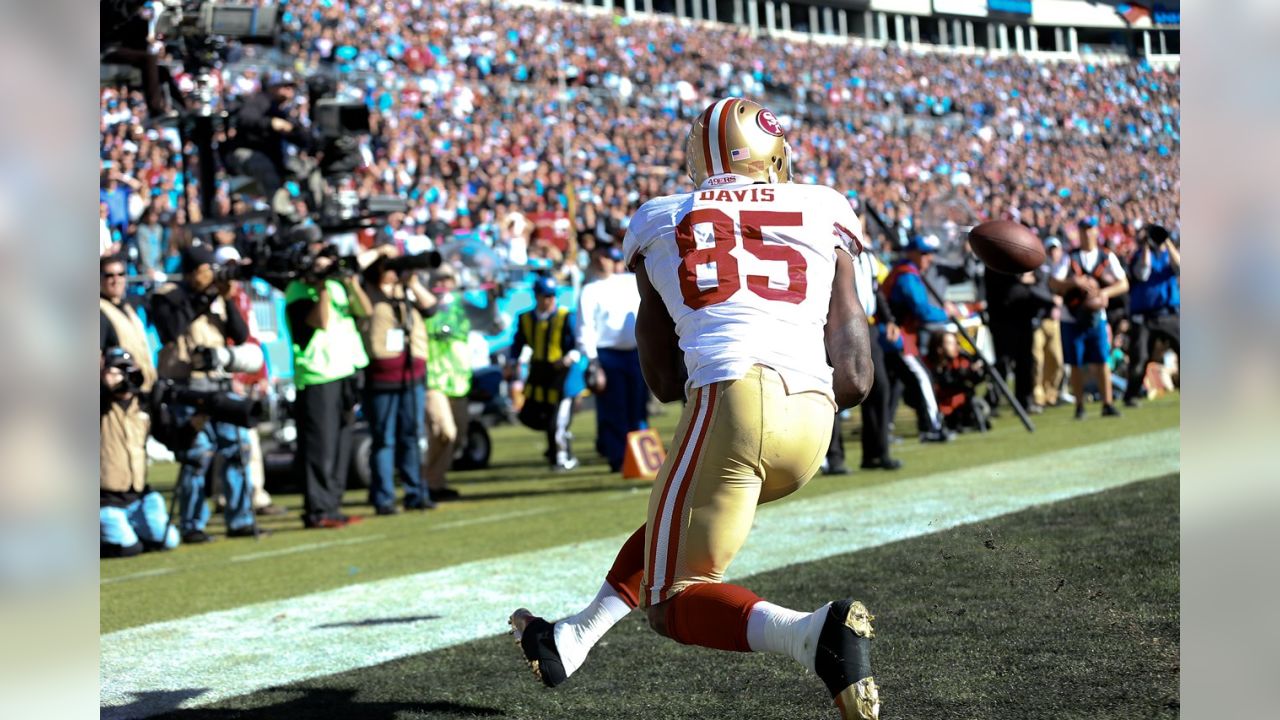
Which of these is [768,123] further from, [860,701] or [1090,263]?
[1090,263]

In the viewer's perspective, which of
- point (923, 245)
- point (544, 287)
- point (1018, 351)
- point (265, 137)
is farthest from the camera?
point (1018, 351)

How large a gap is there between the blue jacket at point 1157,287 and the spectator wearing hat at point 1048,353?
804mm

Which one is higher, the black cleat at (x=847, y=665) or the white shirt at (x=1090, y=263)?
the white shirt at (x=1090, y=263)

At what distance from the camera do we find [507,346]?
1658 centimetres

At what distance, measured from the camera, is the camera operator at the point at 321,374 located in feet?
31.7

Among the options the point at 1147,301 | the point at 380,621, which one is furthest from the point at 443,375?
the point at 1147,301

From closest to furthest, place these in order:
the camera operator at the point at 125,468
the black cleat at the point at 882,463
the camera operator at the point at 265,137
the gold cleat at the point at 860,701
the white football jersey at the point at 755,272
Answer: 1. the gold cleat at the point at 860,701
2. the white football jersey at the point at 755,272
3. the camera operator at the point at 125,468
4. the camera operator at the point at 265,137
5. the black cleat at the point at 882,463

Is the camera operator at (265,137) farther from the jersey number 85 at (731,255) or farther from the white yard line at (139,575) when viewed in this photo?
the jersey number 85 at (731,255)

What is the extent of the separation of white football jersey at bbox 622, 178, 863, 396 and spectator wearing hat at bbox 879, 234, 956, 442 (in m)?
8.27

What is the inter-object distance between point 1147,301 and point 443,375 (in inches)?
320

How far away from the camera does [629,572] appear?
4.22m

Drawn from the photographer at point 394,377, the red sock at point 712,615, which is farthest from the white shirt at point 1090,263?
the red sock at point 712,615
